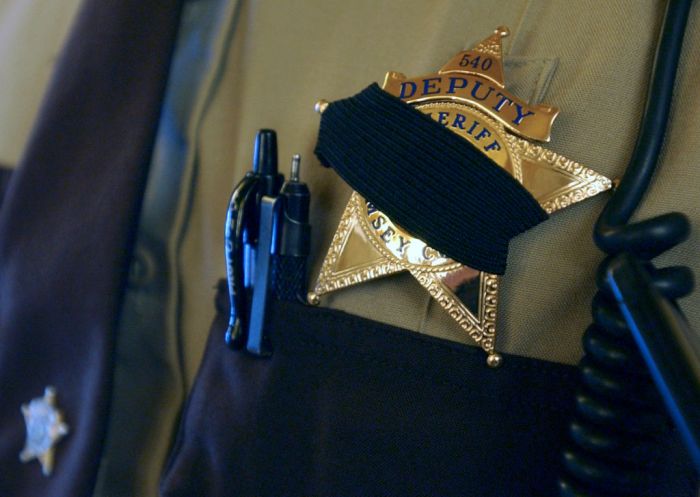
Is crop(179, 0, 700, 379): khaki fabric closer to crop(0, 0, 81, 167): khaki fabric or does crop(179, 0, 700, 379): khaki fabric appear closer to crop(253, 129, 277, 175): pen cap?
crop(253, 129, 277, 175): pen cap

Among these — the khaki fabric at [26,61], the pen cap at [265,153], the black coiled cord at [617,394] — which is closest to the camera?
the black coiled cord at [617,394]

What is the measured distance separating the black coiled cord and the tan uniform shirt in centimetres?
3

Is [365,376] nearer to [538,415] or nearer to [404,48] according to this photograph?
[538,415]

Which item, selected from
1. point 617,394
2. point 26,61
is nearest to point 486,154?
point 617,394

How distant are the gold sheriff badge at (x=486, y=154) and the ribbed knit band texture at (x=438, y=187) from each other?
0.01m

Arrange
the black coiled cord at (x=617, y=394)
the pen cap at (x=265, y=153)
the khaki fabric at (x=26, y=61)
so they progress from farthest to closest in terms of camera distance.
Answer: the khaki fabric at (x=26, y=61)
the pen cap at (x=265, y=153)
the black coiled cord at (x=617, y=394)

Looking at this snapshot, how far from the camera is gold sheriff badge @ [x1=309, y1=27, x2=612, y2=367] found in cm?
32

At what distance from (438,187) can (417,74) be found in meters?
0.10

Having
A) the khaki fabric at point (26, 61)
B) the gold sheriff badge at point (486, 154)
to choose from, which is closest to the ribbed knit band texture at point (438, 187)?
the gold sheriff badge at point (486, 154)

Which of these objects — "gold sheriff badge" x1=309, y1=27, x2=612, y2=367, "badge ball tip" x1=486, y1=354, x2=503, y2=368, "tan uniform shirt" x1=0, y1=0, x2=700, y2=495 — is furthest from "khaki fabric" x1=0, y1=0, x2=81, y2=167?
"badge ball tip" x1=486, y1=354, x2=503, y2=368

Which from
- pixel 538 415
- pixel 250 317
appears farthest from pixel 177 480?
pixel 538 415

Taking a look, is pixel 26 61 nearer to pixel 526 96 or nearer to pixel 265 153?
pixel 265 153

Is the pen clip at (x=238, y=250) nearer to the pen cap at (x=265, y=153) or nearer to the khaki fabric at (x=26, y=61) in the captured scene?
the pen cap at (x=265, y=153)

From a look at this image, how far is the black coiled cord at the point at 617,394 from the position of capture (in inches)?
10.9
